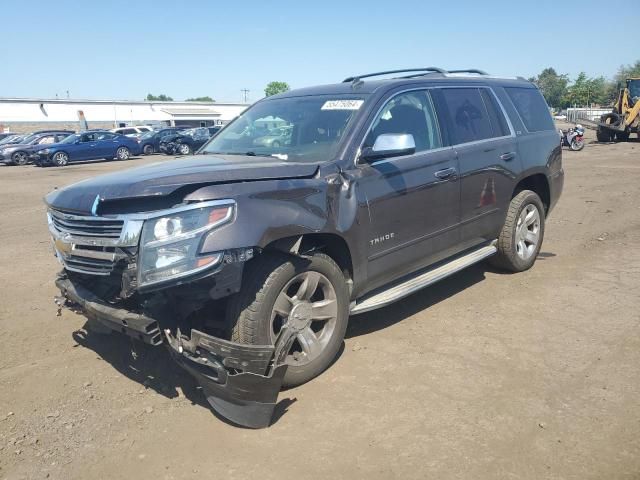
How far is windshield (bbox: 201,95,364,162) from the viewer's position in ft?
13.0

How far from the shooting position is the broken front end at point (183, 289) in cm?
286

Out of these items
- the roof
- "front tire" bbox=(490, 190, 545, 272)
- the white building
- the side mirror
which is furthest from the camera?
the white building

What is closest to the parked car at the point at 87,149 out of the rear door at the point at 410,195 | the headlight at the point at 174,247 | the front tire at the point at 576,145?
the front tire at the point at 576,145

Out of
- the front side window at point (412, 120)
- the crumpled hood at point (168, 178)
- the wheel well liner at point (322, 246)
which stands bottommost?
the wheel well liner at point (322, 246)

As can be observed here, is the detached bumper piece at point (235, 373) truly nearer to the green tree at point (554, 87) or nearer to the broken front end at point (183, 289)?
the broken front end at point (183, 289)

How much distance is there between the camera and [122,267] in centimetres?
299

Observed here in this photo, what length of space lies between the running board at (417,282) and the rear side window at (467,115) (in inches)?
42.7

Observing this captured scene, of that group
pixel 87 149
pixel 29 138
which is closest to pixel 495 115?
pixel 87 149

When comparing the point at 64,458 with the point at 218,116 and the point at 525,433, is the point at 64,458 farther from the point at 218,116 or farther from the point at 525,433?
the point at 218,116

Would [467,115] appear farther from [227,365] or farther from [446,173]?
[227,365]

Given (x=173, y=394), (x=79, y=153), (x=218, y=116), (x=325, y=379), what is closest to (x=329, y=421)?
(x=325, y=379)

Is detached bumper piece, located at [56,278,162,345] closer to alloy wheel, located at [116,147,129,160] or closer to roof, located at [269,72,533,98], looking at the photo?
roof, located at [269,72,533,98]

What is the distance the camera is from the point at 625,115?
24.2 metres

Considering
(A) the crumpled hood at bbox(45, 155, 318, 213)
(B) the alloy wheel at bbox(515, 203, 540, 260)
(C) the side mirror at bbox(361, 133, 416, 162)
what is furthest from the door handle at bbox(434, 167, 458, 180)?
(B) the alloy wheel at bbox(515, 203, 540, 260)
